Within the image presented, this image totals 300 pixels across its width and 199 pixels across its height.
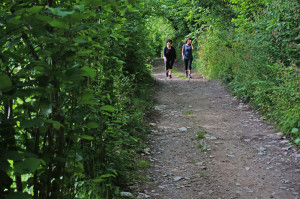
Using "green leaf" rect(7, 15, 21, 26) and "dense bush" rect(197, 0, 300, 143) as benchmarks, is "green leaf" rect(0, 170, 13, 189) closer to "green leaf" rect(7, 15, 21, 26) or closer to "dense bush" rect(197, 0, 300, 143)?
"green leaf" rect(7, 15, 21, 26)

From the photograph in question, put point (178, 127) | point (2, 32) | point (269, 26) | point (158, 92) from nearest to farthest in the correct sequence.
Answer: point (2, 32) → point (178, 127) → point (269, 26) → point (158, 92)

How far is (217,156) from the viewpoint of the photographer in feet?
20.3

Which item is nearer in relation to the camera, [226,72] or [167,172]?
[167,172]

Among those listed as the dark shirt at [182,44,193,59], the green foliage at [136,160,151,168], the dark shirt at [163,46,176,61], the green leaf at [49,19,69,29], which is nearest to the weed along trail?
the green foliage at [136,160,151,168]

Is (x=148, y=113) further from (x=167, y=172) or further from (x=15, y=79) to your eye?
(x=15, y=79)

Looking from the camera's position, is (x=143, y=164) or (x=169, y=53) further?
(x=169, y=53)

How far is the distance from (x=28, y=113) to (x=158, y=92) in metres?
10.9

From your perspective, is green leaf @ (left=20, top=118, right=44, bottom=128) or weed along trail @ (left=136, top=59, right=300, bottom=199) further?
weed along trail @ (left=136, top=59, right=300, bottom=199)

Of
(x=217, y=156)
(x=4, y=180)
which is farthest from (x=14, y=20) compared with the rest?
(x=217, y=156)

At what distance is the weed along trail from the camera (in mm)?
4855

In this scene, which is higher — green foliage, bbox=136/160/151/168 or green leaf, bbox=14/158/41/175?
green leaf, bbox=14/158/41/175

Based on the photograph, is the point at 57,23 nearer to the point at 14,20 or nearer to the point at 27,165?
the point at 14,20

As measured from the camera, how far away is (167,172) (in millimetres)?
5602

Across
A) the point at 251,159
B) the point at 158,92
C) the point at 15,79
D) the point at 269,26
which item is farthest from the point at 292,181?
the point at 158,92
